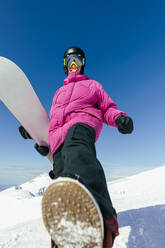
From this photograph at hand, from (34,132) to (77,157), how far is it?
101cm

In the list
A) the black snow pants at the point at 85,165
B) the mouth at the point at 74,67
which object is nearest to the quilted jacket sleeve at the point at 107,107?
the black snow pants at the point at 85,165

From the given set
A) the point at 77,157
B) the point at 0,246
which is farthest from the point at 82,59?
the point at 0,246

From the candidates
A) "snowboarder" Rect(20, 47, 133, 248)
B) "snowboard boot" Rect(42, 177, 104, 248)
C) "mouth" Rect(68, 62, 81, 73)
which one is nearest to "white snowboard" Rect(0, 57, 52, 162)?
"snowboarder" Rect(20, 47, 133, 248)

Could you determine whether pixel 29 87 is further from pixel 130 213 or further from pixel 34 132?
pixel 130 213

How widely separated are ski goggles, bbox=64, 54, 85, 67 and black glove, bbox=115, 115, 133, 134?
4.05ft

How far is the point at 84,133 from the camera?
1211 millimetres

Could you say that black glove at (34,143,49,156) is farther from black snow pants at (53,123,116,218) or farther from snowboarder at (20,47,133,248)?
black snow pants at (53,123,116,218)

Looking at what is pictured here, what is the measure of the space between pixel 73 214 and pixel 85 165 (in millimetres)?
269

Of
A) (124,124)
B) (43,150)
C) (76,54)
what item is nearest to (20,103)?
(43,150)

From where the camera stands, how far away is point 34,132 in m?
1.87

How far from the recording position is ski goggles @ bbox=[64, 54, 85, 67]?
88.7 inches

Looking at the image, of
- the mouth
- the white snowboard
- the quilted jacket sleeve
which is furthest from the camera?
the mouth

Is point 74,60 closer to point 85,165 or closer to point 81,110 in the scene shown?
point 81,110

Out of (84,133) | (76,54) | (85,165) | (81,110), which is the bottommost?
(85,165)
